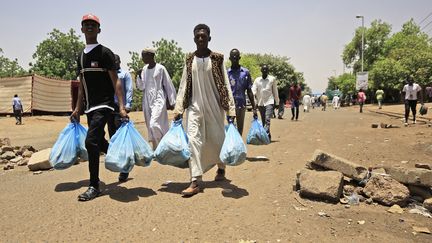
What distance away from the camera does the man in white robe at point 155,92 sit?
600cm

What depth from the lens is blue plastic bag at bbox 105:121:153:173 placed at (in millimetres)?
4305

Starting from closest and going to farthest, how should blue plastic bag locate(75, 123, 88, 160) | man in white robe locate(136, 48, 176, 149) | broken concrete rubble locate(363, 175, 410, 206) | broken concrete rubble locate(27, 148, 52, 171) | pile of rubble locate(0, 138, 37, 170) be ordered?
1. broken concrete rubble locate(363, 175, 410, 206)
2. blue plastic bag locate(75, 123, 88, 160)
3. man in white robe locate(136, 48, 176, 149)
4. broken concrete rubble locate(27, 148, 52, 171)
5. pile of rubble locate(0, 138, 37, 170)

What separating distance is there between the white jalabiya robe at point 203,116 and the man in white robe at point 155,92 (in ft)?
4.54

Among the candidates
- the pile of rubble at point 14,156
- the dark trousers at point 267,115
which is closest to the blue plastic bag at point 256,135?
the dark trousers at point 267,115

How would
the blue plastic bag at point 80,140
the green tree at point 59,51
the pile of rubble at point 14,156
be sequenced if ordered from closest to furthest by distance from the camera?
the blue plastic bag at point 80,140 < the pile of rubble at point 14,156 < the green tree at point 59,51

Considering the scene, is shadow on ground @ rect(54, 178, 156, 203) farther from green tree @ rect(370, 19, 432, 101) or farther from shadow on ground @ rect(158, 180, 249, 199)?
green tree @ rect(370, 19, 432, 101)

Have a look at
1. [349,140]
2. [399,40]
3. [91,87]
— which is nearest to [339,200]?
[91,87]

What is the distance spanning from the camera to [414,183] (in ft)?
13.6

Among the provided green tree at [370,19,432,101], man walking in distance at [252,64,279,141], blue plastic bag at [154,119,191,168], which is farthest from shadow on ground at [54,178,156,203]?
green tree at [370,19,432,101]

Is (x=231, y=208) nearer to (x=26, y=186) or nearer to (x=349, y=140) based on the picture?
(x=26, y=186)

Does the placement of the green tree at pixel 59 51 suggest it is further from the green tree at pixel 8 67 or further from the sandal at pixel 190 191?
the sandal at pixel 190 191

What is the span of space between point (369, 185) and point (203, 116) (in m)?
2.12

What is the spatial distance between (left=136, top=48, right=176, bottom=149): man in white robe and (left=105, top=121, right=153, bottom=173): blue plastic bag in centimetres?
146

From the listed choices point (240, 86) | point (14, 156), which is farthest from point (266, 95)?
point (14, 156)
